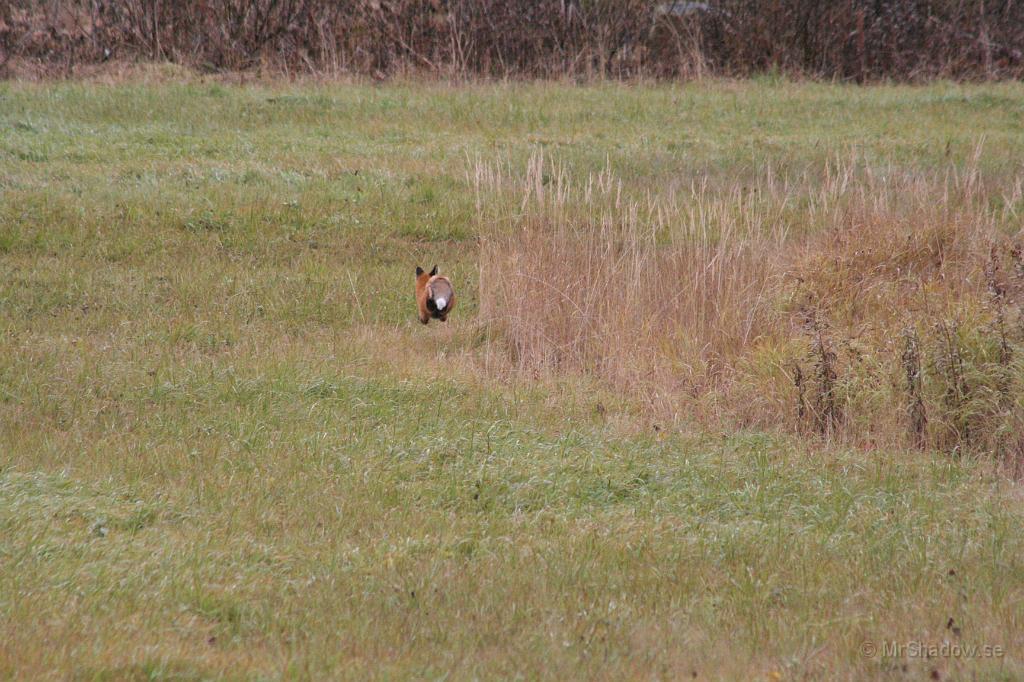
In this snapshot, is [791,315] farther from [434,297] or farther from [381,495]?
[381,495]

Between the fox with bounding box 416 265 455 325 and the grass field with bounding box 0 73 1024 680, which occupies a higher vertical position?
the fox with bounding box 416 265 455 325

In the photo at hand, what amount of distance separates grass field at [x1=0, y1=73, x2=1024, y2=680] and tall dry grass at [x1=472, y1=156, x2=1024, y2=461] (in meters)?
0.26

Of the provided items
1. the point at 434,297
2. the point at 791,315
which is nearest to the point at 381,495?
the point at 434,297

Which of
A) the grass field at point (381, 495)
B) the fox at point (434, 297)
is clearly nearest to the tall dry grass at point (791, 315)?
the grass field at point (381, 495)

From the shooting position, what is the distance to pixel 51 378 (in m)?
7.26

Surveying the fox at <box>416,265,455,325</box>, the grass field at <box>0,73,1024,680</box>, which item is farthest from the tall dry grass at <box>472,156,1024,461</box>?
the fox at <box>416,265,455,325</box>

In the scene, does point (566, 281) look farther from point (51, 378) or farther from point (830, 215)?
point (51, 378)

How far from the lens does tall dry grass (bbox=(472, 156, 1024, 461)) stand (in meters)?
7.41

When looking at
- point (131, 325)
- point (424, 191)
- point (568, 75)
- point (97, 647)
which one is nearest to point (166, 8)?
point (568, 75)

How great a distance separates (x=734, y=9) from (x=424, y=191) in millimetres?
11985

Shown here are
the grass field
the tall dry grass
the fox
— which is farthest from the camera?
the fox

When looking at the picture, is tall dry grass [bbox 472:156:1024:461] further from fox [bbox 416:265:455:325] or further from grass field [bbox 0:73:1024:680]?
fox [bbox 416:265:455:325]

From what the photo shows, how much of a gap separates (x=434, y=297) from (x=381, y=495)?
10.8 feet

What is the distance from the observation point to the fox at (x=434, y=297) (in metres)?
8.79
